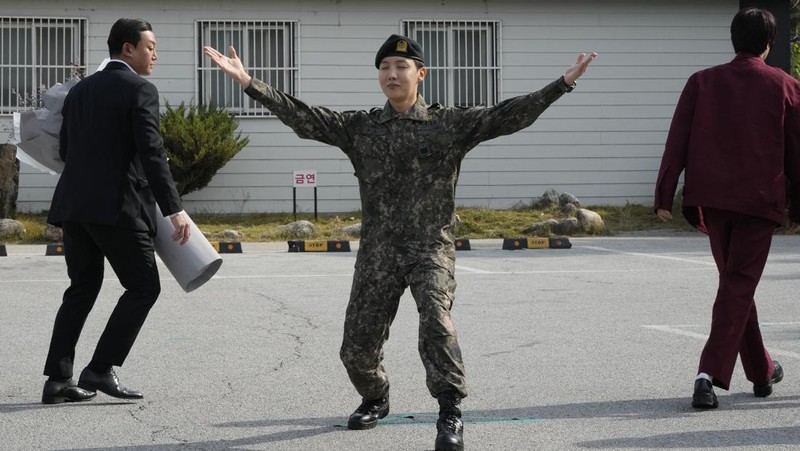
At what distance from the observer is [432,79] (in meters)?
22.2

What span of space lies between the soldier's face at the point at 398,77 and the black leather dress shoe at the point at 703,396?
79.8 inches

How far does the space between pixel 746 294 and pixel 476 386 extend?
156 centimetres

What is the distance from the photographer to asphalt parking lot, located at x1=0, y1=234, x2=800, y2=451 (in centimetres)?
578

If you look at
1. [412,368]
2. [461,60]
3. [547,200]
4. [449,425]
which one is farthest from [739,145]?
[461,60]

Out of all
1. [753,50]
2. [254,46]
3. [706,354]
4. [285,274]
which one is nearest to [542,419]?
[706,354]

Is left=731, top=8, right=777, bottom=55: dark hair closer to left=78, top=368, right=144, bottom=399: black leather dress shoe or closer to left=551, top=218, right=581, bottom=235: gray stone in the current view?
left=78, top=368, right=144, bottom=399: black leather dress shoe

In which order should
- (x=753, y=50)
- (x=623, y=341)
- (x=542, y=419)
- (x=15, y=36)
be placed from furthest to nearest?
(x=15, y=36), (x=623, y=341), (x=753, y=50), (x=542, y=419)

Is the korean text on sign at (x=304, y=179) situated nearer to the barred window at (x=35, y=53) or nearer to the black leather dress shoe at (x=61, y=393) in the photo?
the barred window at (x=35, y=53)

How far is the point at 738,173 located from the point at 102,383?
334 cm

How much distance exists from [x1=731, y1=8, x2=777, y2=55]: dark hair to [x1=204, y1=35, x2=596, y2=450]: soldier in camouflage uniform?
4.17 ft

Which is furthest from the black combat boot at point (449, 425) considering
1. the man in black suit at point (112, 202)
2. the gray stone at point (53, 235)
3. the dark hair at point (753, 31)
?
the gray stone at point (53, 235)

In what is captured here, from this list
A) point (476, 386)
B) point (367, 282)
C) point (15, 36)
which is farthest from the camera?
point (15, 36)

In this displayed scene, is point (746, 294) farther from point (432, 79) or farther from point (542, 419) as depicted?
point (432, 79)

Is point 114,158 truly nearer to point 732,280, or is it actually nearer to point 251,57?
point 732,280
